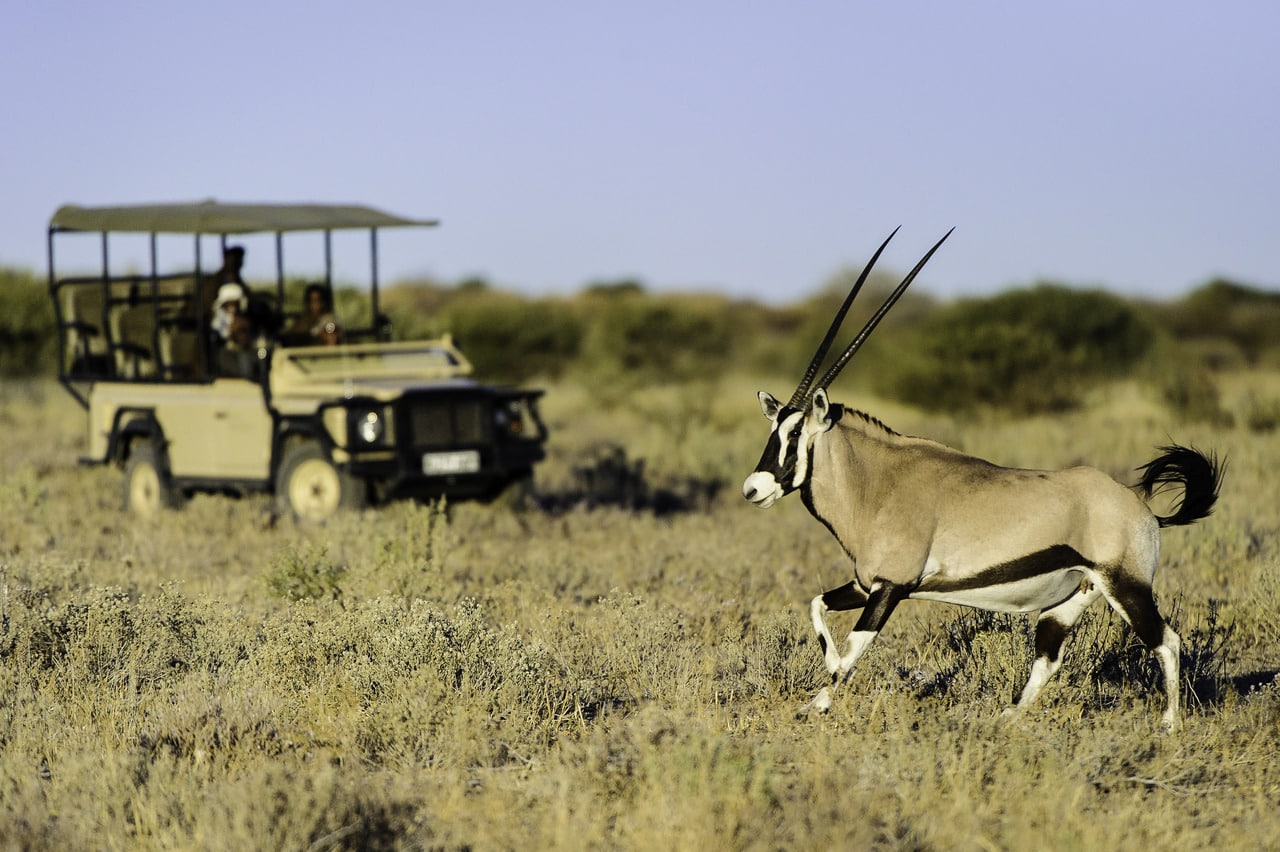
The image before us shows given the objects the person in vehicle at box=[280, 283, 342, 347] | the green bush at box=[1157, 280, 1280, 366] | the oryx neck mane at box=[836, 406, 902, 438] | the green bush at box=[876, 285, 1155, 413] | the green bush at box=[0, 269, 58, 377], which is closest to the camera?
the oryx neck mane at box=[836, 406, 902, 438]

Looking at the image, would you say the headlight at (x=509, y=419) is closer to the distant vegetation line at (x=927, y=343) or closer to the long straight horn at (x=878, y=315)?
the long straight horn at (x=878, y=315)

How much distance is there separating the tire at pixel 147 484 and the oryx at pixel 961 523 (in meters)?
8.70

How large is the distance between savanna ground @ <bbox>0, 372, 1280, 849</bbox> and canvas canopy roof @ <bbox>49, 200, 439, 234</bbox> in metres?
2.77

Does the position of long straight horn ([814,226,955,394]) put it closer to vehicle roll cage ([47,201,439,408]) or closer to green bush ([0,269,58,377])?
vehicle roll cage ([47,201,439,408])

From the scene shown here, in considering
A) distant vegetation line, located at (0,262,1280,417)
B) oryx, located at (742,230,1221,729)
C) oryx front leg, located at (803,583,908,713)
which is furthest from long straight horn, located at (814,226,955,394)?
distant vegetation line, located at (0,262,1280,417)

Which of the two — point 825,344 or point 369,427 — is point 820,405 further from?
point 369,427

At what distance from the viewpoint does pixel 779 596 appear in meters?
10.3

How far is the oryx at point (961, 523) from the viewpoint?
666cm

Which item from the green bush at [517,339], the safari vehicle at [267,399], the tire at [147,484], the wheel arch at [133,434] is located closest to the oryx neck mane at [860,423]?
the safari vehicle at [267,399]

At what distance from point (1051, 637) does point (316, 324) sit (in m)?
9.27

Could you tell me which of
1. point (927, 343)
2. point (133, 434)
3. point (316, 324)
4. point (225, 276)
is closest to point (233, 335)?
point (225, 276)

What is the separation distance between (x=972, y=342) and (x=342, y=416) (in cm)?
1768

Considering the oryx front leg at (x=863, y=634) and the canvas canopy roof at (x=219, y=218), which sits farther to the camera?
the canvas canopy roof at (x=219, y=218)

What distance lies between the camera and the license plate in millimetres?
13312
